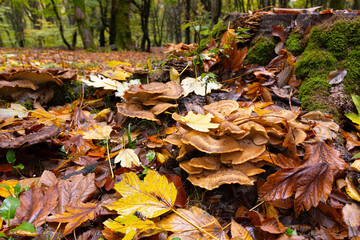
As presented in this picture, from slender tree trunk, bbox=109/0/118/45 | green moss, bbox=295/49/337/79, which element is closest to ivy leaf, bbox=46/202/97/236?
green moss, bbox=295/49/337/79

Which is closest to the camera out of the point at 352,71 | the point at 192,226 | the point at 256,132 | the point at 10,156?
the point at 192,226

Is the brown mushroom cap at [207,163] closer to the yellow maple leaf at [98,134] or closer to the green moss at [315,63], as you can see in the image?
the yellow maple leaf at [98,134]

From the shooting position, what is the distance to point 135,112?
232cm

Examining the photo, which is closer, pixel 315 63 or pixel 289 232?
pixel 289 232

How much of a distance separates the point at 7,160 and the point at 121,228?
1359 mm

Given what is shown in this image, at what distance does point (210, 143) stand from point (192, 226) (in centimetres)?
56

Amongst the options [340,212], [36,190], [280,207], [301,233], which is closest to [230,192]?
[280,207]

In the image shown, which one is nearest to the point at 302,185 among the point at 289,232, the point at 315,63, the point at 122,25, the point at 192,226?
the point at 289,232

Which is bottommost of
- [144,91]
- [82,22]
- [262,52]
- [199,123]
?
[199,123]

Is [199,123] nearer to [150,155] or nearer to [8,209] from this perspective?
[150,155]

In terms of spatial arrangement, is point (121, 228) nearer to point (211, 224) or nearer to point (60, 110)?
point (211, 224)

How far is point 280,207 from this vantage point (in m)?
1.52

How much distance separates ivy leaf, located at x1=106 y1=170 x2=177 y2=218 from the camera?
4.21 ft

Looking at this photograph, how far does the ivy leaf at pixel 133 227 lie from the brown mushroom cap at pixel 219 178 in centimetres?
41
